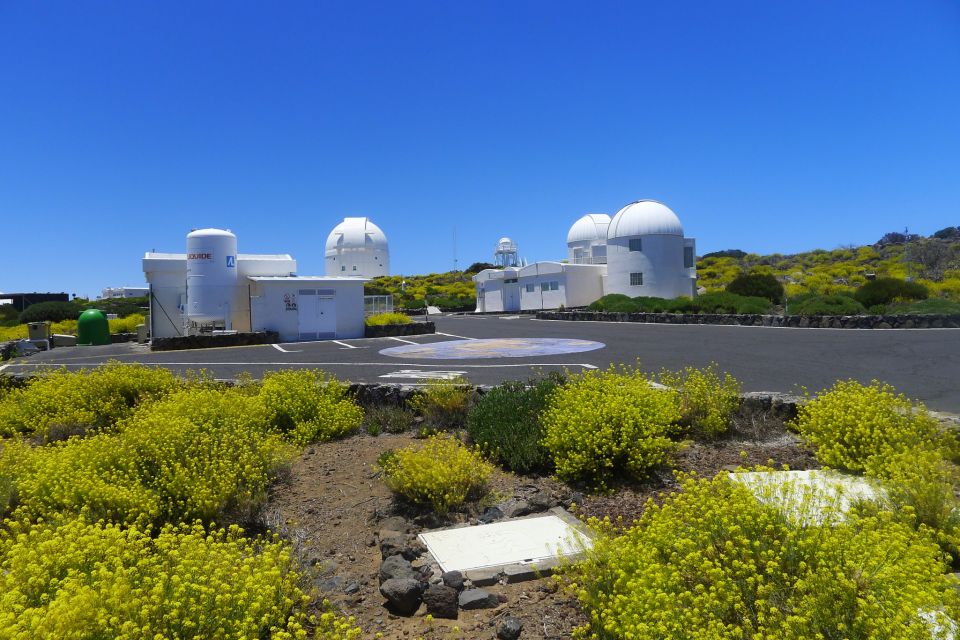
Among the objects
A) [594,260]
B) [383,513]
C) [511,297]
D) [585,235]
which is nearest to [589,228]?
[585,235]

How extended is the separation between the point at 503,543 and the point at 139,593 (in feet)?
7.02

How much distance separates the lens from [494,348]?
15625mm

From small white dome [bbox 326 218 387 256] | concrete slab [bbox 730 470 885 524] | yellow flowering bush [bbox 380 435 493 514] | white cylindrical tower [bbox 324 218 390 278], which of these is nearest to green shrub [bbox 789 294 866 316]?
concrete slab [bbox 730 470 885 524]

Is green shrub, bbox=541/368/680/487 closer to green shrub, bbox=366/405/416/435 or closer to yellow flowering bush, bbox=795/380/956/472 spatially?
yellow flowering bush, bbox=795/380/956/472

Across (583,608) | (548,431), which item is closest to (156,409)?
(548,431)

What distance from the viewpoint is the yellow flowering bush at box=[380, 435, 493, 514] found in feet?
14.9

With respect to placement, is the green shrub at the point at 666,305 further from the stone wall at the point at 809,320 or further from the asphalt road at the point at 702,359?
the asphalt road at the point at 702,359

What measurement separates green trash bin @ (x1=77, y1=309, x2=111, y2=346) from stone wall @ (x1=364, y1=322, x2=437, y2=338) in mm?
10504

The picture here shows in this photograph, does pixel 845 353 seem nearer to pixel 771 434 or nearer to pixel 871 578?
pixel 771 434

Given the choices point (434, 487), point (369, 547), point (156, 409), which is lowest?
point (369, 547)

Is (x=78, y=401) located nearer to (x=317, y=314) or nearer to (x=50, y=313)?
(x=317, y=314)

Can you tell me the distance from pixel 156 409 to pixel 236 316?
671 inches

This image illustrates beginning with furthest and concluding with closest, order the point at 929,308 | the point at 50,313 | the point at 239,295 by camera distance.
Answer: the point at 50,313, the point at 239,295, the point at 929,308

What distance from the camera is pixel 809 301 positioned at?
899 inches
